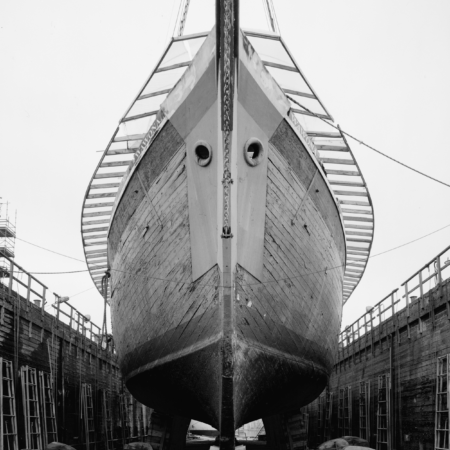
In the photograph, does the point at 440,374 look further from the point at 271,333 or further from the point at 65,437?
the point at 65,437

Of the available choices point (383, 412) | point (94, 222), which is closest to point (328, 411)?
point (383, 412)

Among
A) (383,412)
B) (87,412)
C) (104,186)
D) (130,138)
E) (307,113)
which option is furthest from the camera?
(87,412)

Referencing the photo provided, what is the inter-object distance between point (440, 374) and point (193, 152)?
5027 mm

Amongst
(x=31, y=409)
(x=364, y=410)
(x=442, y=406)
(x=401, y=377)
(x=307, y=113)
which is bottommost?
(x=364, y=410)

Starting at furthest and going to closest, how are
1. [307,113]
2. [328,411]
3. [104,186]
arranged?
1. [328,411]
2. [104,186]
3. [307,113]

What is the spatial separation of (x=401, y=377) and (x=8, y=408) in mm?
7175

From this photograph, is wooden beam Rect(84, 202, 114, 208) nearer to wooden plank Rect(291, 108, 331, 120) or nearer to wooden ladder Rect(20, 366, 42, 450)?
wooden ladder Rect(20, 366, 42, 450)

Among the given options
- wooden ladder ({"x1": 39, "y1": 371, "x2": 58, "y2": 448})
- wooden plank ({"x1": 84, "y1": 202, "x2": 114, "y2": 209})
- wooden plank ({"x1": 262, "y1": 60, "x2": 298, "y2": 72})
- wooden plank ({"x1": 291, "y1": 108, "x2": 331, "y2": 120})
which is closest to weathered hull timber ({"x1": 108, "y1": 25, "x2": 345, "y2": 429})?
wooden plank ({"x1": 262, "y1": 60, "x2": 298, "y2": 72})

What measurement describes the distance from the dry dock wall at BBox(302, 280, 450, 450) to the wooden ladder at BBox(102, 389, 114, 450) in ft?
20.9

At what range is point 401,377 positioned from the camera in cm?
1098

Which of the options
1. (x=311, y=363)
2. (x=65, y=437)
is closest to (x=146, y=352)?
(x=311, y=363)

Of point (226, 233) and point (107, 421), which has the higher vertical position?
point (226, 233)

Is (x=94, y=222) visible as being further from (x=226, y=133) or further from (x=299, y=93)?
(x=226, y=133)

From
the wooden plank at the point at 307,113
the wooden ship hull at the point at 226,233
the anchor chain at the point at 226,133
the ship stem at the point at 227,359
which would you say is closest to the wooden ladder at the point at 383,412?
the wooden ship hull at the point at 226,233
